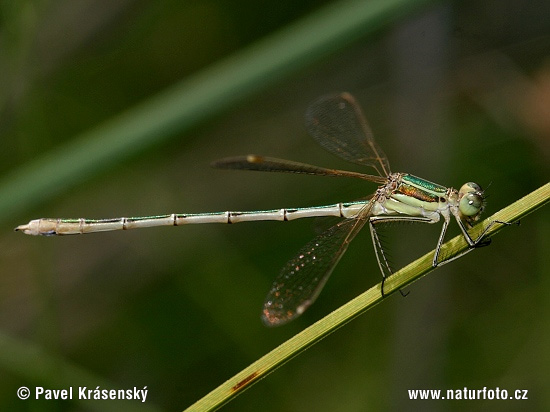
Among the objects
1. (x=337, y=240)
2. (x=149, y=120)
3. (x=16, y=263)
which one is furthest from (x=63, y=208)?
(x=337, y=240)

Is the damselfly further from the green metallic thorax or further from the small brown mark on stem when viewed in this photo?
the small brown mark on stem

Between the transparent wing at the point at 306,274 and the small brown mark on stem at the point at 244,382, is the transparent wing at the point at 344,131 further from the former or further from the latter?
the small brown mark on stem at the point at 244,382

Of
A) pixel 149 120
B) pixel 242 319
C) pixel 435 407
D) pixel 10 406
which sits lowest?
pixel 435 407

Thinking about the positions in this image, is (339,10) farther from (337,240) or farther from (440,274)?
(440,274)

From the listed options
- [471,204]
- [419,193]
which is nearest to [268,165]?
[419,193]

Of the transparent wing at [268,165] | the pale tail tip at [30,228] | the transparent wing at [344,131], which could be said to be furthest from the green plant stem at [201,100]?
the transparent wing at [344,131]

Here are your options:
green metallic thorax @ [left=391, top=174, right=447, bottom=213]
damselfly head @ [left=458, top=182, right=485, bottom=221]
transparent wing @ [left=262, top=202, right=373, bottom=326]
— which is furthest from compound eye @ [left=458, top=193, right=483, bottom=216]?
transparent wing @ [left=262, top=202, right=373, bottom=326]
